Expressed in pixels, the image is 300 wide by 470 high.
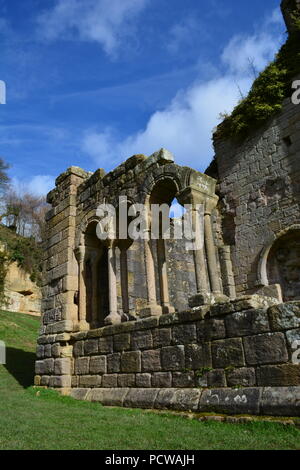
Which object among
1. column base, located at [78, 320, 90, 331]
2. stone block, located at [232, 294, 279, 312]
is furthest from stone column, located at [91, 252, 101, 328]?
stone block, located at [232, 294, 279, 312]

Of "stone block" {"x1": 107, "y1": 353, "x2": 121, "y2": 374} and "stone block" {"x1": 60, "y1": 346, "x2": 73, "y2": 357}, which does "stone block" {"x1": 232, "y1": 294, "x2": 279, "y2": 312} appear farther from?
"stone block" {"x1": 60, "y1": 346, "x2": 73, "y2": 357}

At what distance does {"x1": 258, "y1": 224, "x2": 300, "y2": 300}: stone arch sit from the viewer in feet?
36.7

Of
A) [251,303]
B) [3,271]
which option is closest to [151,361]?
[251,303]

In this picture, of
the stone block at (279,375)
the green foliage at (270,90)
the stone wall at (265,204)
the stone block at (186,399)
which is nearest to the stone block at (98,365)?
the stone block at (186,399)

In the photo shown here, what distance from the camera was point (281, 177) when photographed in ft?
38.8

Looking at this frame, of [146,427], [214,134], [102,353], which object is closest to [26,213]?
[214,134]

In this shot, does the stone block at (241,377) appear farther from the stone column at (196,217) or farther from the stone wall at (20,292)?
the stone wall at (20,292)

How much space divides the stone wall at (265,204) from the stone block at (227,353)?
709cm

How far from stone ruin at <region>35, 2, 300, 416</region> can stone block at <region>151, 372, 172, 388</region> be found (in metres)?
0.02

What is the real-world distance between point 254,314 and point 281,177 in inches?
328

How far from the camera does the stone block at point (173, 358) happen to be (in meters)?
5.25

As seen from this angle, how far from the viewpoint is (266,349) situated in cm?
425

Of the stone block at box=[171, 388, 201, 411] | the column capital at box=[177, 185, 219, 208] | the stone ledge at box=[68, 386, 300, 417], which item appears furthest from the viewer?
the column capital at box=[177, 185, 219, 208]

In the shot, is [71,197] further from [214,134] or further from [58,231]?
[214,134]
